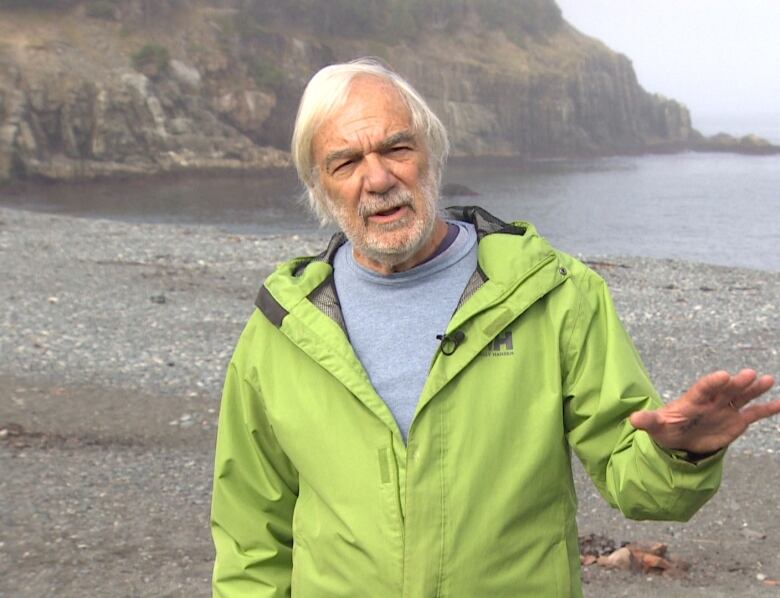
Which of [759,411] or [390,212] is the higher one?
[390,212]

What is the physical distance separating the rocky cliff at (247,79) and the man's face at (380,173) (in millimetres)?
54599

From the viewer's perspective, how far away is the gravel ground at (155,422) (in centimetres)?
615

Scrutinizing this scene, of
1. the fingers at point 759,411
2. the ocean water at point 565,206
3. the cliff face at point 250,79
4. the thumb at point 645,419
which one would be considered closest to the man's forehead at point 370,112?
the thumb at point 645,419

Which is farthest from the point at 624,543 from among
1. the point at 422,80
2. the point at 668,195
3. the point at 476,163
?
the point at 422,80

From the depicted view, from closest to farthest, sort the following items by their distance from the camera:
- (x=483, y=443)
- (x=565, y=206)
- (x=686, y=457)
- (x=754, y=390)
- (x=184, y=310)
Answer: (x=754, y=390), (x=686, y=457), (x=483, y=443), (x=184, y=310), (x=565, y=206)

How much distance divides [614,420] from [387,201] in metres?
0.76

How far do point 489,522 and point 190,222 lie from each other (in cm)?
4162

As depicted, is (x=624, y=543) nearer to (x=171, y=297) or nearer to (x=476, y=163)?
(x=171, y=297)

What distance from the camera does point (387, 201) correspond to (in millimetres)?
2682

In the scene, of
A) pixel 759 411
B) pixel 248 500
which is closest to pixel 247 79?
pixel 248 500

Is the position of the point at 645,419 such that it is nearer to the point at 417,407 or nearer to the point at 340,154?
the point at 417,407

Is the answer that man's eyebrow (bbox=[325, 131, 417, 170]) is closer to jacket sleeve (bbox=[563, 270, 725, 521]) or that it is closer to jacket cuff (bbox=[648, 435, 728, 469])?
jacket sleeve (bbox=[563, 270, 725, 521])

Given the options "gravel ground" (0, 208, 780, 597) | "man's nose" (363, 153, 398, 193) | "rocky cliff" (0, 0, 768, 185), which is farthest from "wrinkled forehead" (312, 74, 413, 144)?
"rocky cliff" (0, 0, 768, 185)

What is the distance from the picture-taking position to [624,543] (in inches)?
262
